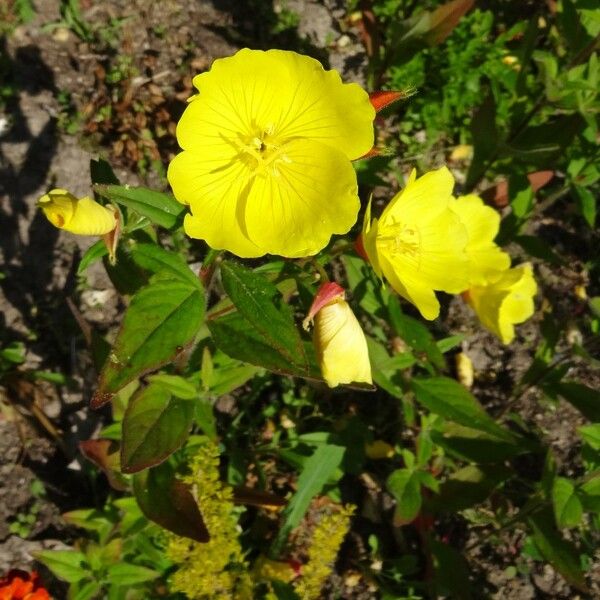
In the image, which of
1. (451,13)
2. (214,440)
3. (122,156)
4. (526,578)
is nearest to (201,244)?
(122,156)

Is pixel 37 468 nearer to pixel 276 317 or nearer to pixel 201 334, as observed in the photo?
pixel 201 334

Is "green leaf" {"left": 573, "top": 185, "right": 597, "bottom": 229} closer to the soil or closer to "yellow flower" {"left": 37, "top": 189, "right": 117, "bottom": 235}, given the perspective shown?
the soil

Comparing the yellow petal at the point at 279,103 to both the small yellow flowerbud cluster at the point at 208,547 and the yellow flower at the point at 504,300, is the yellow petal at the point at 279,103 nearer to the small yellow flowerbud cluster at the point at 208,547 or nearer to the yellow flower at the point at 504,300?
the small yellow flowerbud cluster at the point at 208,547

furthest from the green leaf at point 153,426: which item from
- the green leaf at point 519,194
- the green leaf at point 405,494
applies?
the green leaf at point 519,194

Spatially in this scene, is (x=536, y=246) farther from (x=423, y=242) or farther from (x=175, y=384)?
(x=175, y=384)

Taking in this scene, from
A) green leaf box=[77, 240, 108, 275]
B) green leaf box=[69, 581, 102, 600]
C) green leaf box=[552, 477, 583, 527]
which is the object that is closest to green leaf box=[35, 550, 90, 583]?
green leaf box=[69, 581, 102, 600]

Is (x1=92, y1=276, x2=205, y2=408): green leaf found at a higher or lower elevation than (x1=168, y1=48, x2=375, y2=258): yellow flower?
lower

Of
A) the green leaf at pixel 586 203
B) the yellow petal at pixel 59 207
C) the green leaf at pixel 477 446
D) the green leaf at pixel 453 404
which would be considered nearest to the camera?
the yellow petal at pixel 59 207
